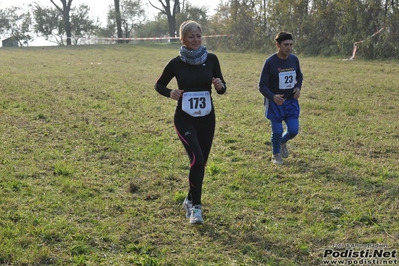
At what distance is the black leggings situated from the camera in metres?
4.55

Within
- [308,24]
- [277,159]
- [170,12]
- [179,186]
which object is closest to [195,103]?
[179,186]

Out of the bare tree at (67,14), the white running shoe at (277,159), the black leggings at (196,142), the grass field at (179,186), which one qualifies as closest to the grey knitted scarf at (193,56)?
the black leggings at (196,142)

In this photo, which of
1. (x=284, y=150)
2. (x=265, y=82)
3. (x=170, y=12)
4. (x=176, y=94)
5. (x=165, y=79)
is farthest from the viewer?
(x=170, y=12)

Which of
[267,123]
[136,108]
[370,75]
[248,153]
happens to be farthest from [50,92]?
[370,75]

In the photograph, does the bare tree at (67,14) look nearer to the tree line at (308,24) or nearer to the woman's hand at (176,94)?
the tree line at (308,24)

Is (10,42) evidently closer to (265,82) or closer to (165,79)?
(265,82)

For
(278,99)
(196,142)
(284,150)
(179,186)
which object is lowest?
(179,186)

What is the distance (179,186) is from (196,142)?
1.34 m

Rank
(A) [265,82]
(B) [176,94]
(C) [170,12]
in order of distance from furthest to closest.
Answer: (C) [170,12]
(A) [265,82]
(B) [176,94]

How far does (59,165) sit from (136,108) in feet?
14.9

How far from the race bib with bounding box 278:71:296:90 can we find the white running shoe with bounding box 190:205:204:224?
8.11 feet

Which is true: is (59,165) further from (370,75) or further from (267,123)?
(370,75)

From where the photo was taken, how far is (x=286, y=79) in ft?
20.9

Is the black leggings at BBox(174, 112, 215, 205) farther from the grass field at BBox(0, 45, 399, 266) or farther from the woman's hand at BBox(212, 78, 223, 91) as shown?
the grass field at BBox(0, 45, 399, 266)
